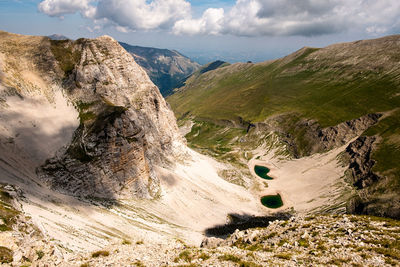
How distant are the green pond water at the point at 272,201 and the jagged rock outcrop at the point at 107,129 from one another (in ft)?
220

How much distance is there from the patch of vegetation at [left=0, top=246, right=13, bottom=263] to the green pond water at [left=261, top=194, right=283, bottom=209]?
139m

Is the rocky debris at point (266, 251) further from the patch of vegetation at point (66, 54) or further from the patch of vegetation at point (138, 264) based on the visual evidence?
the patch of vegetation at point (66, 54)

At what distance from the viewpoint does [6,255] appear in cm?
2317

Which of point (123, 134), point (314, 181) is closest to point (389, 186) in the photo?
point (314, 181)

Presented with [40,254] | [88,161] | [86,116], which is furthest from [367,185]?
[40,254]

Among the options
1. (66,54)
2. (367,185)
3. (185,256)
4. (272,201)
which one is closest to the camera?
(185,256)

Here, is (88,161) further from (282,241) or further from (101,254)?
(282,241)

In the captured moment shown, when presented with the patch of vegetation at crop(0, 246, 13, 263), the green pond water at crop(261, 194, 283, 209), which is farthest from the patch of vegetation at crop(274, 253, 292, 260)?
the green pond water at crop(261, 194, 283, 209)

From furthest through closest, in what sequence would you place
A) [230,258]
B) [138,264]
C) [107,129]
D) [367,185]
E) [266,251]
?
[367,185]
[107,129]
[266,251]
[230,258]
[138,264]

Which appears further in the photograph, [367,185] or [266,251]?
[367,185]

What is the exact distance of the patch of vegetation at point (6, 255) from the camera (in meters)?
22.2

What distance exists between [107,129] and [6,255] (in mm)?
68799

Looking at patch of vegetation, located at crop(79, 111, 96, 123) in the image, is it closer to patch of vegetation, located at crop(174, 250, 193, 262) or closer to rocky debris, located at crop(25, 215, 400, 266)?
rocky debris, located at crop(25, 215, 400, 266)

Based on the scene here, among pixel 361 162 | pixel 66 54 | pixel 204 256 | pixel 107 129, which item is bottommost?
pixel 361 162
